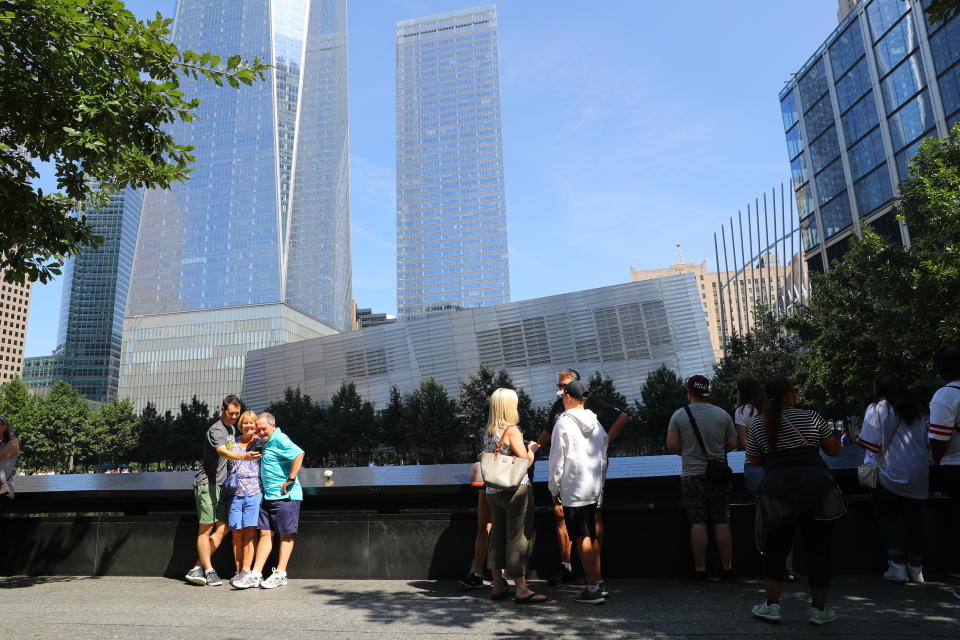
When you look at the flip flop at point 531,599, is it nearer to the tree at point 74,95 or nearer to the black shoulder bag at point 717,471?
the black shoulder bag at point 717,471

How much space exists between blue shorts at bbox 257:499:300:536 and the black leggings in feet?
13.7

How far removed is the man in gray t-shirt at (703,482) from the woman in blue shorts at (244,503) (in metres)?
3.89

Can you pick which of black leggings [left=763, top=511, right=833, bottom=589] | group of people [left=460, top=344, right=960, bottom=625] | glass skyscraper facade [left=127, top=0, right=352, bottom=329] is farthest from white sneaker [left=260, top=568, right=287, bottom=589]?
glass skyscraper facade [left=127, top=0, right=352, bottom=329]

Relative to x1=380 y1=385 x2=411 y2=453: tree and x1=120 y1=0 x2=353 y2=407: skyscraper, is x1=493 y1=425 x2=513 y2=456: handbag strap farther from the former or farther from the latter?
x1=120 y1=0 x2=353 y2=407: skyscraper

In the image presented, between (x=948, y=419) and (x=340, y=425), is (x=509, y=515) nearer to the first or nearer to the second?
(x=948, y=419)

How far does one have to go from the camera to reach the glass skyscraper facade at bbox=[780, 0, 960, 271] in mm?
40031

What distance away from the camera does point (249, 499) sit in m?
6.20

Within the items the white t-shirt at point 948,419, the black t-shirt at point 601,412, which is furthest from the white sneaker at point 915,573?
the black t-shirt at point 601,412

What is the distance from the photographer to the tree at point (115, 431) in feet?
234

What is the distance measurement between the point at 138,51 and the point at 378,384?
7520 cm

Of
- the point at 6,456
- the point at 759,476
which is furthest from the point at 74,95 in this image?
the point at 759,476

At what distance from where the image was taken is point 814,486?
4.17 meters

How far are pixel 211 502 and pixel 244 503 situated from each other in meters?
0.45

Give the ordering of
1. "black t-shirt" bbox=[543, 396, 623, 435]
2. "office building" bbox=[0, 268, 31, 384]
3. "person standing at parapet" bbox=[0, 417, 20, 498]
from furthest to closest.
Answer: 1. "office building" bbox=[0, 268, 31, 384]
2. "person standing at parapet" bbox=[0, 417, 20, 498]
3. "black t-shirt" bbox=[543, 396, 623, 435]
